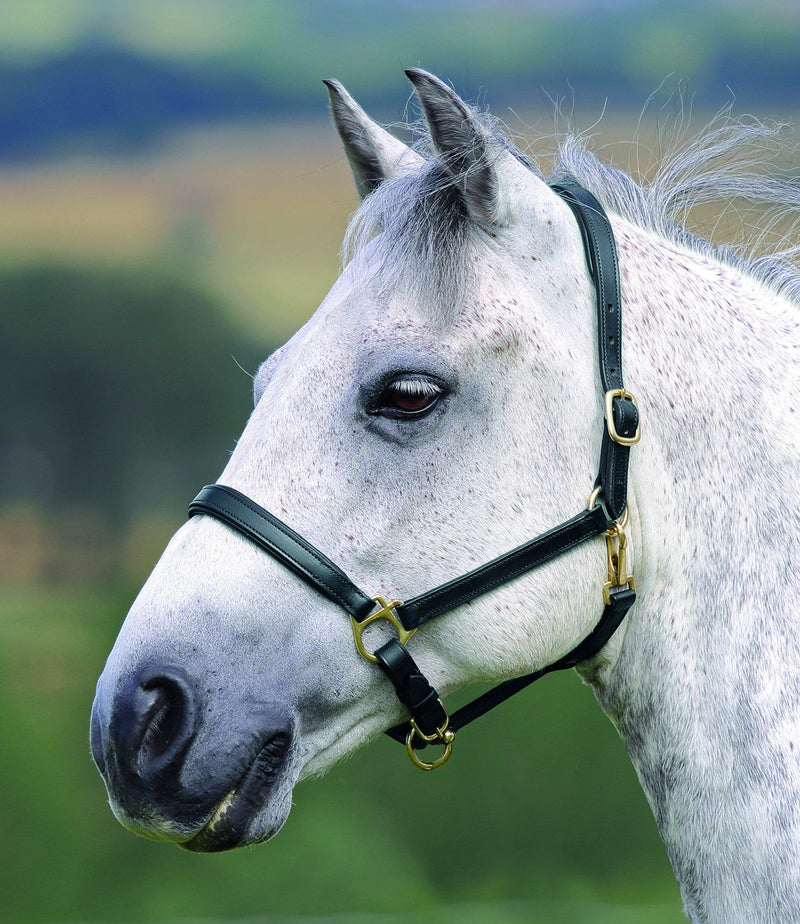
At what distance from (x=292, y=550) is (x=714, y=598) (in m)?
0.64

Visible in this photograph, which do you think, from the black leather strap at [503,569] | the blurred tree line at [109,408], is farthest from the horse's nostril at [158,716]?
the blurred tree line at [109,408]

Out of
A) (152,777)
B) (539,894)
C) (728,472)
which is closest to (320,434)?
(152,777)

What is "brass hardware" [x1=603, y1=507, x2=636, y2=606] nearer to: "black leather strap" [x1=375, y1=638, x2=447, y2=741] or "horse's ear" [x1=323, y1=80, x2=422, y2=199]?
"black leather strap" [x1=375, y1=638, x2=447, y2=741]

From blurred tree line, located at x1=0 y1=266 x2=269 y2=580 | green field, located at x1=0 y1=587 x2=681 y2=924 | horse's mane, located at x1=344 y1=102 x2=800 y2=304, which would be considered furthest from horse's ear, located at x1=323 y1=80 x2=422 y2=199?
green field, located at x1=0 y1=587 x2=681 y2=924

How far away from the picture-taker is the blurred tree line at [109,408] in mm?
3525

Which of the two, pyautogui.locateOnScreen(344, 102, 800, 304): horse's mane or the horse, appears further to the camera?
pyautogui.locateOnScreen(344, 102, 800, 304): horse's mane

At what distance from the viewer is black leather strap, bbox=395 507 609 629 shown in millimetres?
1244

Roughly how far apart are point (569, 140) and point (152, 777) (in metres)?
1.32

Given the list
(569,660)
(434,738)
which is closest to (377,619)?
(434,738)

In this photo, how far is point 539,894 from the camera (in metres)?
3.55

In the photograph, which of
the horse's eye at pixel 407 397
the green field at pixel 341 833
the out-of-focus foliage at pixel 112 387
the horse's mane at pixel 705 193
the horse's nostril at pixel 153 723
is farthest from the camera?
the out-of-focus foliage at pixel 112 387

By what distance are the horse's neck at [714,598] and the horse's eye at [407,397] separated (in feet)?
1.07

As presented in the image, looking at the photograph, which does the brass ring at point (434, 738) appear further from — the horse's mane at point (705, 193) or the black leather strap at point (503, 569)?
the horse's mane at point (705, 193)

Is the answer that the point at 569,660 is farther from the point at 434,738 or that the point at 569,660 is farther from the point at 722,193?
the point at 722,193
